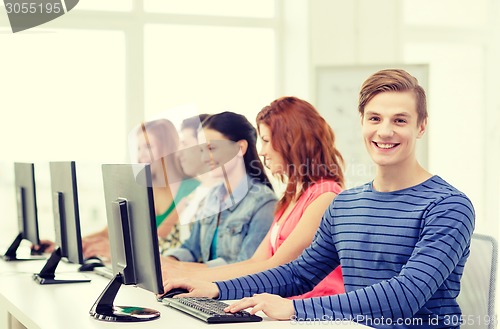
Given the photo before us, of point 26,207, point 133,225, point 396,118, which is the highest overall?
point 396,118

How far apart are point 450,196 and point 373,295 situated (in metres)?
0.34

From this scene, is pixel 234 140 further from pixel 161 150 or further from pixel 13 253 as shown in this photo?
pixel 13 253

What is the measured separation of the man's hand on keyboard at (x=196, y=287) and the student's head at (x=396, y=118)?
0.62 m

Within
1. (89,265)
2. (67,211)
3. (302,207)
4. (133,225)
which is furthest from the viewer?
(89,265)

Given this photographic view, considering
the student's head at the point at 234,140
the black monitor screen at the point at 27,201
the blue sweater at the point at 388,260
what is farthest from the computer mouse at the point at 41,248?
the blue sweater at the point at 388,260

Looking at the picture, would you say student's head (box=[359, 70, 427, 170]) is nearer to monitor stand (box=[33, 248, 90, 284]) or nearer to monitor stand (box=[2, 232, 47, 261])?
monitor stand (box=[33, 248, 90, 284])

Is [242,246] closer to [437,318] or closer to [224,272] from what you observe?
[224,272]

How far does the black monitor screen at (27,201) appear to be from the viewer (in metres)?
3.55

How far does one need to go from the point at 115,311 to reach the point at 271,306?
472mm

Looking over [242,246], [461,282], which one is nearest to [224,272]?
[242,246]

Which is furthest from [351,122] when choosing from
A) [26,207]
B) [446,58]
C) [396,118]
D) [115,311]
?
[115,311]

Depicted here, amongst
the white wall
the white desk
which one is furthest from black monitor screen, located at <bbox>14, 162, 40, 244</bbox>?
the white wall

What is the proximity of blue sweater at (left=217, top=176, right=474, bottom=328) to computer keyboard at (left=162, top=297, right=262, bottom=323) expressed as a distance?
12 centimetres

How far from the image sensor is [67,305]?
96.6 inches
